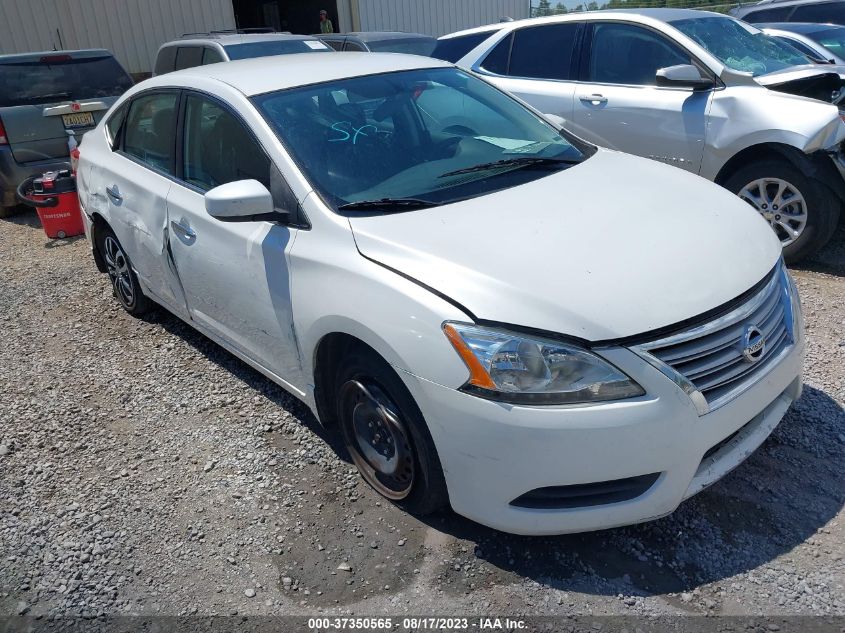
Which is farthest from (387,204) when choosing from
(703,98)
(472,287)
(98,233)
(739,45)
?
(739,45)

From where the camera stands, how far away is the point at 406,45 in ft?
37.1

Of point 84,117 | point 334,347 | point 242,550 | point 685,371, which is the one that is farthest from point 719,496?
point 84,117

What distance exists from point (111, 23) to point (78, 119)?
28.5 feet

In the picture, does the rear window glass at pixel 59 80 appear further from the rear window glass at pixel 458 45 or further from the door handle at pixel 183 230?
the door handle at pixel 183 230

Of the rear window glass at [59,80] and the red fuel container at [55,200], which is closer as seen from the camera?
the red fuel container at [55,200]

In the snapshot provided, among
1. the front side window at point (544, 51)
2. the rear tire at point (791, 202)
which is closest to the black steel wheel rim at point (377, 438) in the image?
the rear tire at point (791, 202)

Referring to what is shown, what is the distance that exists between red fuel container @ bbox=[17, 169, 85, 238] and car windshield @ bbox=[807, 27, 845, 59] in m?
8.12

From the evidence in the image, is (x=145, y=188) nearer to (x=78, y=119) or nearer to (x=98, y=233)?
(x=98, y=233)

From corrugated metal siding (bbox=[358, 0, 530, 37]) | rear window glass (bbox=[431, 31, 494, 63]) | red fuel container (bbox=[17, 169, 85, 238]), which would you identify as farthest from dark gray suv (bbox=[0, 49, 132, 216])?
corrugated metal siding (bbox=[358, 0, 530, 37])

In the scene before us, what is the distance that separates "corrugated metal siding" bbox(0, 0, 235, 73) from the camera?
13.7 m

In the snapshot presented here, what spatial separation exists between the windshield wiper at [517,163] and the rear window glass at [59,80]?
6.32 meters

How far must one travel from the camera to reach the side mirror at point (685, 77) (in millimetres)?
5094

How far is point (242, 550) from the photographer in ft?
9.19

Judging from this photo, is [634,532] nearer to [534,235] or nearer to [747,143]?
[534,235]
